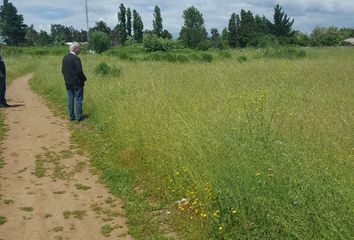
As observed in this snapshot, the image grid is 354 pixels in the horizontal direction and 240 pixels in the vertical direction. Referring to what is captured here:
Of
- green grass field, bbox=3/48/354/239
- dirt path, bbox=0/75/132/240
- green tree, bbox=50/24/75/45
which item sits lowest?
dirt path, bbox=0/75/132/240

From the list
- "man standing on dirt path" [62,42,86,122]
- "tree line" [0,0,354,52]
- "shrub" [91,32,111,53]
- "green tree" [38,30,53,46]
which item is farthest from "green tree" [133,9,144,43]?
"man standing on dirt path" [62,42,86,122]

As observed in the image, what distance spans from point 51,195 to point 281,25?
75813mm

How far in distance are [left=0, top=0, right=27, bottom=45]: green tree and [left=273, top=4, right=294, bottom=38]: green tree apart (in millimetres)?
52146

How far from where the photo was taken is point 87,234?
15.7 feet

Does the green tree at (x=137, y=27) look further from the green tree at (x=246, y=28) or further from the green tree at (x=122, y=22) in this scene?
the green tree at (x=246, y=28)

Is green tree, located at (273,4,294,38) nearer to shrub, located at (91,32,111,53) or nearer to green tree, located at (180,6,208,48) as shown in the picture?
green tree, located at (180,6,208,48)

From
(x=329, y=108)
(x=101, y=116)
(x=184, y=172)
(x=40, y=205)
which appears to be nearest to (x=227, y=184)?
(x=184, y=172)

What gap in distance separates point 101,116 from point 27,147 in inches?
83.4

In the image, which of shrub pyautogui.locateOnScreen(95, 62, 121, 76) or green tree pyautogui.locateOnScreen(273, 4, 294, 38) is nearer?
shrub pyautogui.locateOnScreen(95, 62, 121, 76)

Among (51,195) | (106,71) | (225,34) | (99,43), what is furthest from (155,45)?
(51,195)

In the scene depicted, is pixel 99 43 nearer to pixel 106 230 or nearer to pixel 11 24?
pixel 11 24

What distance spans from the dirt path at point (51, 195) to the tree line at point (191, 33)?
51852 mm

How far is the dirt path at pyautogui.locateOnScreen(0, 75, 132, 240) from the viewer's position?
4.89m

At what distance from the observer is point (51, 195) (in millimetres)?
5945
